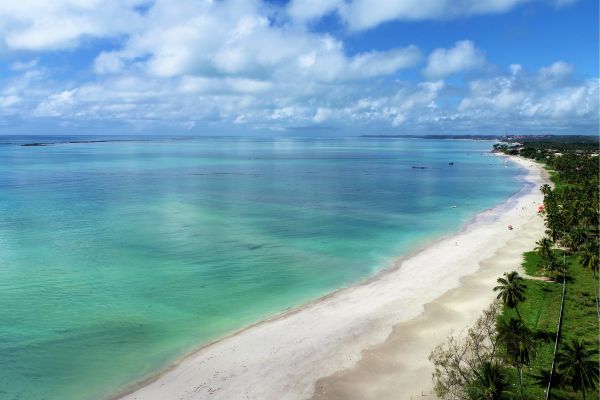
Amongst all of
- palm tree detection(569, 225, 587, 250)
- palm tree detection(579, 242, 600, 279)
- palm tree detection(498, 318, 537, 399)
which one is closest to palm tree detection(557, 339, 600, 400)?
palm tree detection(498, 318, 537, 399)

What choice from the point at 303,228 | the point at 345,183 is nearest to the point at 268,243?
the point at 303,228

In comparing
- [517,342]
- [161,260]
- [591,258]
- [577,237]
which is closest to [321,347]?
[517,342]

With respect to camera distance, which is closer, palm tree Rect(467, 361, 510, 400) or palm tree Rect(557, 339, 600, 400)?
palm tree Rect(467, 361, 510, 400)

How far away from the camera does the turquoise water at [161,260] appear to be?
112 feet

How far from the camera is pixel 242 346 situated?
112ft

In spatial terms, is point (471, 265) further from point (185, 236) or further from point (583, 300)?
point (185, 236)

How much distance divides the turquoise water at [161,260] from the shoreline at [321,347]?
2484mm

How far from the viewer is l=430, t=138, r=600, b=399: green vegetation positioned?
26.5 m

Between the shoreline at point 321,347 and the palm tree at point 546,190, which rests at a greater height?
the palm tree at point 546,190

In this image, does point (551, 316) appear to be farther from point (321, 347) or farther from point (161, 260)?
point (161, 260)

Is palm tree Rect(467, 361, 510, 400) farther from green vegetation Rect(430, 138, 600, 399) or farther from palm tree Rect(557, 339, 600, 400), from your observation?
palm tree Rect(557, 339, 600, 400)

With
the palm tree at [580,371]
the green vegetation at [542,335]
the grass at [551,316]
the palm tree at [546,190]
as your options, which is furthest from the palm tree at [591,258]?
the palm tree at [546,190]

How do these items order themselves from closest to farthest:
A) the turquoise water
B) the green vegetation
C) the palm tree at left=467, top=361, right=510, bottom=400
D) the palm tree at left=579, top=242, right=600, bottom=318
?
1. the palm tree at left=467, top=361, right=510, bottom=400
2. the green vegetation
3. the turquoise water
4. the palm tree at left=579, top=242, right=600, bottom=318

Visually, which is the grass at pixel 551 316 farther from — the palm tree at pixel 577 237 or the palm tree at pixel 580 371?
the palm tree at pixel 577 237
